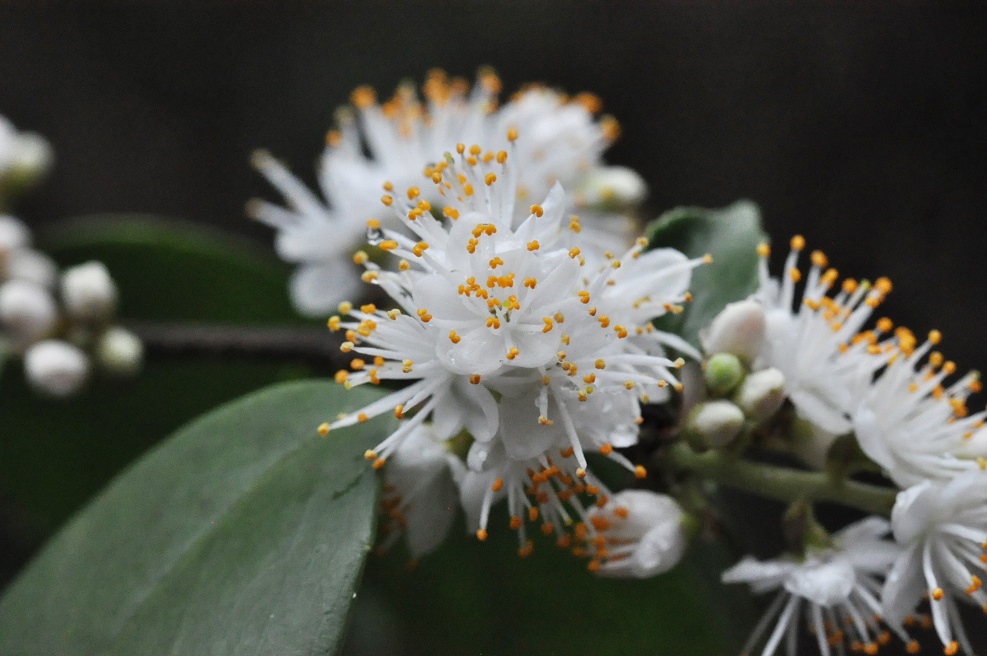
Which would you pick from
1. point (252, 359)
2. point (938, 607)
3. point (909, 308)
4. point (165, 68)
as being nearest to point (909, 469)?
point (938, 607)

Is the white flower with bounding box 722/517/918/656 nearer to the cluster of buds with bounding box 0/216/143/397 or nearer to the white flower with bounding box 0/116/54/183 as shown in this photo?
the cluster of buds with bounding box 0/216/143/397

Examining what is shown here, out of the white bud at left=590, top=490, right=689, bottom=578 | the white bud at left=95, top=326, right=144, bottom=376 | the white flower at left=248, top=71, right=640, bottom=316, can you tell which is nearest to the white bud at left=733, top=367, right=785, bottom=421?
the white bud at left=590, top=490, right=689, bottom=578

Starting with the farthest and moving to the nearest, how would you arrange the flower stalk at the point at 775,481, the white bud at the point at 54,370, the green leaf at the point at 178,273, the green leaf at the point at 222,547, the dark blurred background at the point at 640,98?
the dark blurred background at the point at 640,98, the green leaf at the point at 178,273, the white bud at the point at 54,370, the flower stalk at the point at 775,481, the green leaf at the point at 222,547

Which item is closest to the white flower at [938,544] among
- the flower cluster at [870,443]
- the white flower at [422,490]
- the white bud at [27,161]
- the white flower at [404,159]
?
the flower cluster at [870,443]

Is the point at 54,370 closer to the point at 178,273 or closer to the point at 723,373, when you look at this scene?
the point at 178,273

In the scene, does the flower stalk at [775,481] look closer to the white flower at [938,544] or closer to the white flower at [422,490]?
the white flower at [938,544]

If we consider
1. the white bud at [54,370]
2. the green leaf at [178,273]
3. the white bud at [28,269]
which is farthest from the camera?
the green leaf at [178,273]

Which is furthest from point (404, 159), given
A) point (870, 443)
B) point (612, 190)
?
point (870, 443)

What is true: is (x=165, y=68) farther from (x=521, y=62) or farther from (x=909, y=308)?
(x=909, y=308)
